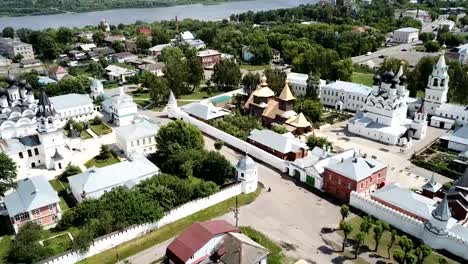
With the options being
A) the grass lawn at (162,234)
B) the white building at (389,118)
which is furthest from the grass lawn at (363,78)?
the grass lawn at (162,234)

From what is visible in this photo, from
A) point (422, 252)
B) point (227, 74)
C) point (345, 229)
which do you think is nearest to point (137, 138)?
point (345, 229)

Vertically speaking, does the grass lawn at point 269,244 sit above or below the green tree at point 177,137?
below

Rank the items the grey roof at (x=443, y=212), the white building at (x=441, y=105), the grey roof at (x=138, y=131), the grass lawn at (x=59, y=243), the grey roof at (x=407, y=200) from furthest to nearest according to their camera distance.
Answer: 1. the white building at (x=441, y=105)
2. the grey roof at (x=138, y=131)
3. the grey roof at (x=407, y=200)
4. the grass lawn at (x=59, y=243)
5. the grey roof at (x=443, y=212)

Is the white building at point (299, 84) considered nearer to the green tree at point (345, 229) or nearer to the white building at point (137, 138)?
the white building at point (137, 138)

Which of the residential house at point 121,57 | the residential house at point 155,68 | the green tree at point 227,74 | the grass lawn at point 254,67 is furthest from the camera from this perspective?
the residential house at point 121,57

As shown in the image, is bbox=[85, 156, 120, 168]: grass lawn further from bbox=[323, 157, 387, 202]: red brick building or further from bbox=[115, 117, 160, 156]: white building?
bbox=[323, 157, 387, 202]: red brick building

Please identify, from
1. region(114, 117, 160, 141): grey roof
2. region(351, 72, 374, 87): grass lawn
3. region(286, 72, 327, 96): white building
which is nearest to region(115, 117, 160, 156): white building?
region(114, 117, 160, 141): grey roof
